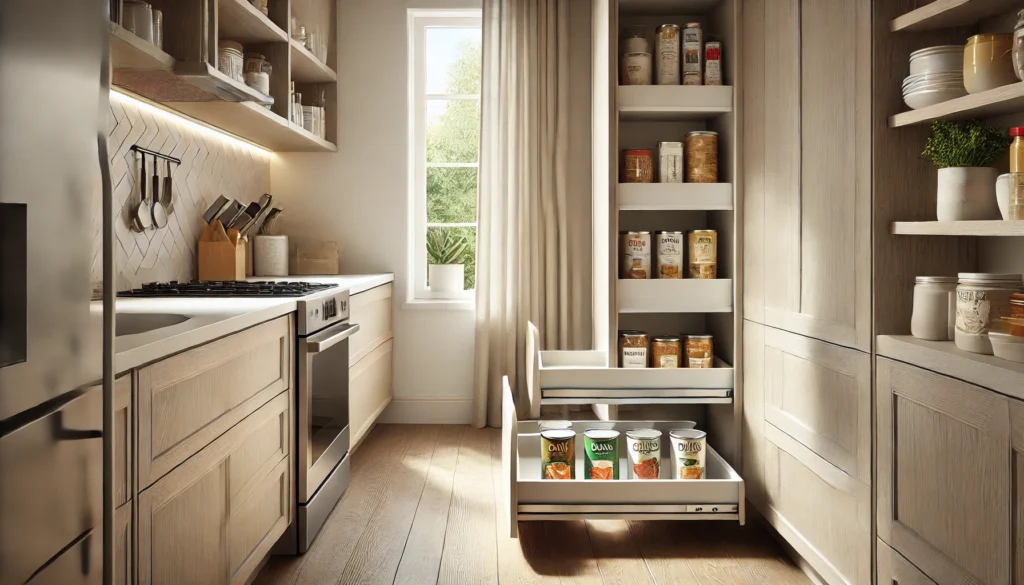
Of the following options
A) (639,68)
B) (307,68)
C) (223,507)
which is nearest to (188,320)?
(223,507)

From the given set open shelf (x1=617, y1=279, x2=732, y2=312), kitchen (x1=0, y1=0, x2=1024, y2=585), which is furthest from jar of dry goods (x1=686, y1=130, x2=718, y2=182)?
open shelf (x1=617, y1=279, x2=732, y2=312)

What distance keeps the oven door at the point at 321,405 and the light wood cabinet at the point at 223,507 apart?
6 cm

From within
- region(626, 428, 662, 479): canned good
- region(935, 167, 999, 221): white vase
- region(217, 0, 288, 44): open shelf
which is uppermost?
region(217, 0, 288, 44): open shelf

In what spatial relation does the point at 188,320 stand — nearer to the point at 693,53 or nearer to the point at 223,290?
the point at 223,290

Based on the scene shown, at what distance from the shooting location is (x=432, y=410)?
4.04m

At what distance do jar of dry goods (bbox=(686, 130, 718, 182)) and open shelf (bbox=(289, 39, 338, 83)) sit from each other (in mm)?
1672

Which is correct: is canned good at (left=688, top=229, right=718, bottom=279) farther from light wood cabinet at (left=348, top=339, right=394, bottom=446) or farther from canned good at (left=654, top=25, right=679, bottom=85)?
light wood cabinet at (left=348, top=339, right=394, bottom=446)

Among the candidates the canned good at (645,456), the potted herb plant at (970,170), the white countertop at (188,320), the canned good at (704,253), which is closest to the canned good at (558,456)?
the canned good at (645,456)

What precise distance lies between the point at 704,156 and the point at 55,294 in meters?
2.37

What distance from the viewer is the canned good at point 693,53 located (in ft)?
9.15

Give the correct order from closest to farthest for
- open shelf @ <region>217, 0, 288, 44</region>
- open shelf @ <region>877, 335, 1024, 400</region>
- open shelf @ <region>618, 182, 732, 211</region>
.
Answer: open shelf @ <region>877, 335, 1024, 400</region>, open shelf @ <region>217, 0, 288, 44</region>, open shelf @ <region>618, 182, 732, 211</region>

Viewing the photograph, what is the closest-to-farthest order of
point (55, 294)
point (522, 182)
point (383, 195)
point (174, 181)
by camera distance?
point (55, 294) → point (174, 181) → point (522, 182) → point (383, 195)

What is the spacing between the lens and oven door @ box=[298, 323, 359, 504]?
2.32 metres

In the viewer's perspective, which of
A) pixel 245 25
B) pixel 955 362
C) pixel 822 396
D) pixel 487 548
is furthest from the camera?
pixel 245 25
